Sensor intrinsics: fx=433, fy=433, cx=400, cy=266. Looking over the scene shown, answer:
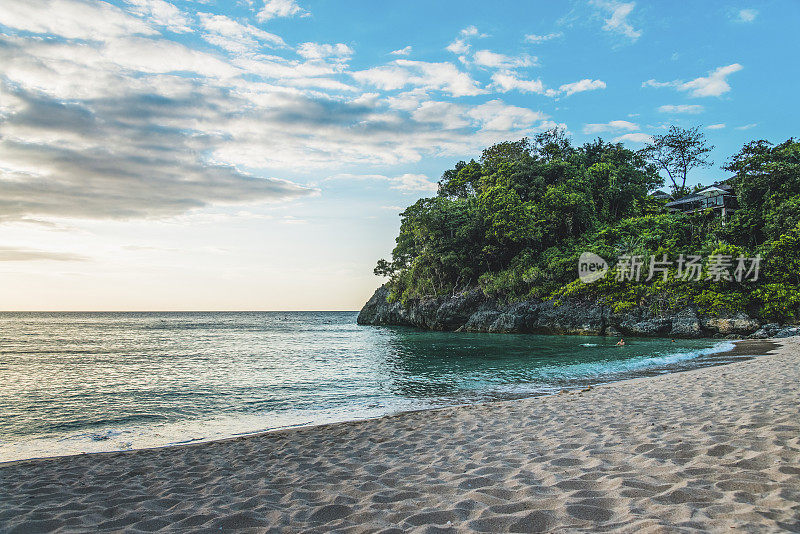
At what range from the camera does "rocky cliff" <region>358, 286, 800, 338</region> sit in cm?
2947

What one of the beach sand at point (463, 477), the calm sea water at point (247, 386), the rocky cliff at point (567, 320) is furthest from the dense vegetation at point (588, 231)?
the beach sand at point (463, 477)

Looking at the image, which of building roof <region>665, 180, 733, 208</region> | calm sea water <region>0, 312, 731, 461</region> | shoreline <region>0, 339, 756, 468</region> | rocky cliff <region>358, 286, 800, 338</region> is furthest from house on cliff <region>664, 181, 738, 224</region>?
shoreline <region>0, 339, 756, 468</region>

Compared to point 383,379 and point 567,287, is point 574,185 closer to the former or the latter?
point 567,287

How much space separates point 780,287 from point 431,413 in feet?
103

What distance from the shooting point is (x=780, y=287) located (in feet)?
93.7

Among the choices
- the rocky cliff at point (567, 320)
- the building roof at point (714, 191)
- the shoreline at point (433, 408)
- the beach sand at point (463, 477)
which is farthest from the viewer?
the building roof at point (714, 191)

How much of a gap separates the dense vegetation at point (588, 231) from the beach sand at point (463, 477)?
91.7 feet

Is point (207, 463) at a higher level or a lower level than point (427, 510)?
lower

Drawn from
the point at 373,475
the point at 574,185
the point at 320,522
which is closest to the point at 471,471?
the point at 373,475

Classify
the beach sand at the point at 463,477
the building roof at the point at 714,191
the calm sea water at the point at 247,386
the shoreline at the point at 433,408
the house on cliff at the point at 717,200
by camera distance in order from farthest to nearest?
1. the building roof at the point at 714,191
2. the house on cliff at the point at 717,200
3. the calm sea water at the point at 247,386
4. the shoreline at the point at 433,408
5. the beach sand at the point at 463,477

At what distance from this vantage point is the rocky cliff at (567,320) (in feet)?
96.7

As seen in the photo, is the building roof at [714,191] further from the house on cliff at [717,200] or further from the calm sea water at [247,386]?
the calm sea water at [247,386]

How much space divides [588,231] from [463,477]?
1598 inches

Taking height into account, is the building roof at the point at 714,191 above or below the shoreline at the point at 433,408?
above
